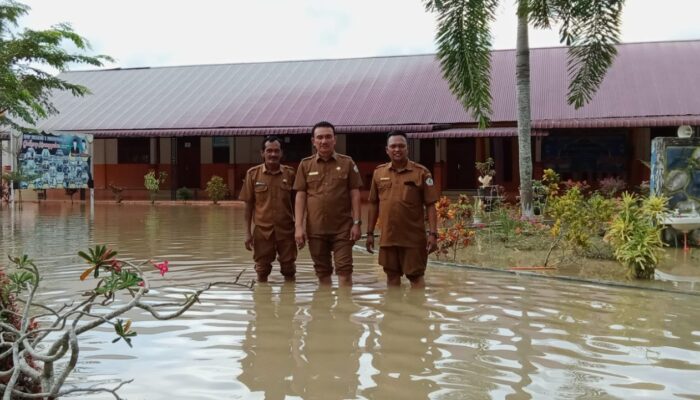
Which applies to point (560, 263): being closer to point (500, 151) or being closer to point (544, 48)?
point (500, 151)

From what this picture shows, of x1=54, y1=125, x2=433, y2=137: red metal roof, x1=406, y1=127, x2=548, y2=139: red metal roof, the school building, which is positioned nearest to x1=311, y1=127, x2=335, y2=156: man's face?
x1=406, y1=127, x2=548, y2=139: red metal roof

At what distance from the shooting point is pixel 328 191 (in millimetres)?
5902

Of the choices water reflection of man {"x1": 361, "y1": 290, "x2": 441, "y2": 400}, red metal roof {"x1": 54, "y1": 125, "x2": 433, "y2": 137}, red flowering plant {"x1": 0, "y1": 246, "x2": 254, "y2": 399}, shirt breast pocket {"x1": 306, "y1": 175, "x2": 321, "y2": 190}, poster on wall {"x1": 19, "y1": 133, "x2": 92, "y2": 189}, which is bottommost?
water reflection of man {"x1": 361, "y1": 290, "x2": 441, "y2": 400}

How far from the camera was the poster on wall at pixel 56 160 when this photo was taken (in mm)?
17156

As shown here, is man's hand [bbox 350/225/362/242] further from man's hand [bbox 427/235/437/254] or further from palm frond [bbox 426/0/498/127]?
palm frond [bbox 426/0/498/127]

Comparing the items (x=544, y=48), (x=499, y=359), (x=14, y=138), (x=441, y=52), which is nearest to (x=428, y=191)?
(x=499, y=359)

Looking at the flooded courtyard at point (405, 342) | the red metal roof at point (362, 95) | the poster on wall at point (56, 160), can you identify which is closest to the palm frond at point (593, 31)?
the flooded courtyard at point (405, 342)

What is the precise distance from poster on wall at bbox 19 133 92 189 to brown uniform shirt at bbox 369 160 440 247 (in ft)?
45.3

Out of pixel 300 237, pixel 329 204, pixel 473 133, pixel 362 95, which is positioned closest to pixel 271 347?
pixel 300 237

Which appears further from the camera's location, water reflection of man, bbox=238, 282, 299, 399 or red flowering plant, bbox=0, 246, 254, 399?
water reflection of man, bbox=238, 282, 299, 399

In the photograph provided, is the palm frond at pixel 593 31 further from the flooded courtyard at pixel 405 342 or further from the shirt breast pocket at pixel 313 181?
the shirt breast pocket at pixel 313 181

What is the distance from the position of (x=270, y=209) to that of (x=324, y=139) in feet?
2.75

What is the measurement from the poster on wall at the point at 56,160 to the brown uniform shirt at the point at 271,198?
12798mm

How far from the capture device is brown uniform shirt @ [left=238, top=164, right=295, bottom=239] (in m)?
6.12
